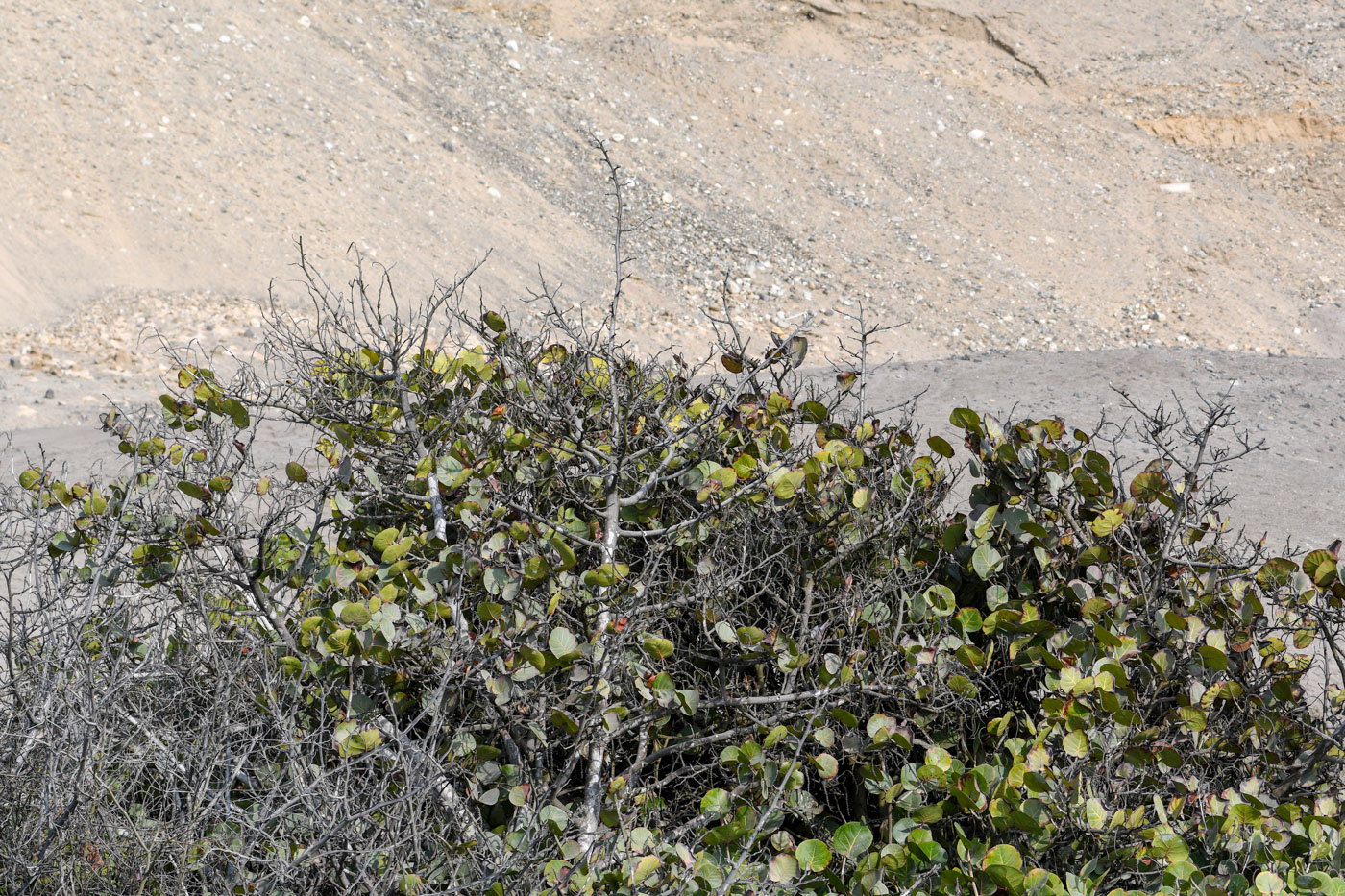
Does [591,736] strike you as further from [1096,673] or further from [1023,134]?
[1023,134]

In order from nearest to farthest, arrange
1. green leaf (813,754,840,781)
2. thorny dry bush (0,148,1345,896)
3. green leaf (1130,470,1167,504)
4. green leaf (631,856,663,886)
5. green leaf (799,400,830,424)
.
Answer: green leaf (631,856,663,886)
thorny dry bush (0,148,1345,896)
green leaf (813,754,840,781)
green leaf (1130,470,1167,504)
green leaf (799,400,830,424)

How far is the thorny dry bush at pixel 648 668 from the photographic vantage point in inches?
79.2

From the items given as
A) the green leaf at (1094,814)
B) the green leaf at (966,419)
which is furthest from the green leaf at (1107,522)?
the green leaf at (1094,814)

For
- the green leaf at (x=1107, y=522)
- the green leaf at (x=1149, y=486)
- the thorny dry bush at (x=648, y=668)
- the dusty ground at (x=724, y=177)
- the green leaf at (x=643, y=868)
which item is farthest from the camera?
the dusty ground at (x=724, y=177)

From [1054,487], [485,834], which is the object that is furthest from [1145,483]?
[485,834]

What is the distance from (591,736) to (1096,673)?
1.07 m

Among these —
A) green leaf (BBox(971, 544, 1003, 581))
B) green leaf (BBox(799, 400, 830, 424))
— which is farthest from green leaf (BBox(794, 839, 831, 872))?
green leaf (BBox(799, 400, 830, 424))

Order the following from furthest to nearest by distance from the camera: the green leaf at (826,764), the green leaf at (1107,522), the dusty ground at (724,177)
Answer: the dusty ground at (724,177)
the green leaf at (1107,522)
the green leaf at (826,764)

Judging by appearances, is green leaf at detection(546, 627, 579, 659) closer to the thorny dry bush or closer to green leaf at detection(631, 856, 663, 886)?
the thorny dry bush

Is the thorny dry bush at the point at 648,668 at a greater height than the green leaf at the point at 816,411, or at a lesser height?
lesser

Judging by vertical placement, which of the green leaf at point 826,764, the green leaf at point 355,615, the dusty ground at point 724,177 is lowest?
the dusty ground at point 724,177

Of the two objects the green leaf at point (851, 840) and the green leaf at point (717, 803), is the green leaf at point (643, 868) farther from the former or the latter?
the green leaf at point (851, 840)

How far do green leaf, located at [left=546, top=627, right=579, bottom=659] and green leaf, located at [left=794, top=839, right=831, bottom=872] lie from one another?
566 mm

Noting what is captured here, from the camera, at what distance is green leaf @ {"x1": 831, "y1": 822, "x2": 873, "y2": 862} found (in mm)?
2043
